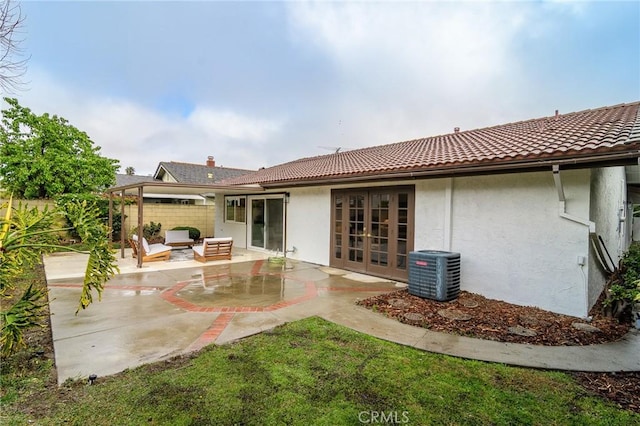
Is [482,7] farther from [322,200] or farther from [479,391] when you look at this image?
[479,391]

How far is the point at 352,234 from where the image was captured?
9.33 m

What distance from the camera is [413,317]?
17.2ft

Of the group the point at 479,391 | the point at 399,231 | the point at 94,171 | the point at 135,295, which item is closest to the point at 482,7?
the point at 399,231

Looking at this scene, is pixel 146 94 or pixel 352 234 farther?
pixel 146 94

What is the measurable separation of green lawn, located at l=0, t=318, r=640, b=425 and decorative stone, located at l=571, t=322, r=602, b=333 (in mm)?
1986

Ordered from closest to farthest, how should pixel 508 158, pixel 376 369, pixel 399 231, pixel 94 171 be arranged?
1. pixel 376 369
2. pixel 508 158
3. pixel 399 231
4. pixel 94 171

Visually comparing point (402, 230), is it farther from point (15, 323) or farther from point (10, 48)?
point (10, 48)

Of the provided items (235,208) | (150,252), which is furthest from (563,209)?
(235,208)

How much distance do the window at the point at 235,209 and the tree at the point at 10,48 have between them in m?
9.60

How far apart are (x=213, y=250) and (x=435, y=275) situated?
7.77 m

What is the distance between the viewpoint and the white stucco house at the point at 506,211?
5.38m

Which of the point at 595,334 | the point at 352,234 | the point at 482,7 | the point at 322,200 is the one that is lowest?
the point at 595,334

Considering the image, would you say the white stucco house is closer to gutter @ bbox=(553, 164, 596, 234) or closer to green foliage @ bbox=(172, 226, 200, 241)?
gutter @ bbox=(553, 164, 596, 234)

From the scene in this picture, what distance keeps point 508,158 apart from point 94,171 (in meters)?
19.9
